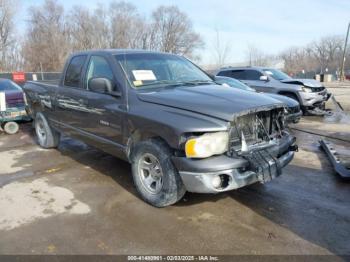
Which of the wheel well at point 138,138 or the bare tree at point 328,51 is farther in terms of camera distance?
the bare tree at point 328,51

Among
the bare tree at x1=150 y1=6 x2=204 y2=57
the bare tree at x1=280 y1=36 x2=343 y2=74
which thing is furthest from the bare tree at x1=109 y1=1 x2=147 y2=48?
the bare tree at x1=280 y1=36 x2=343 y2=74

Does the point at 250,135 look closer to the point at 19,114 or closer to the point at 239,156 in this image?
the point at 239,156

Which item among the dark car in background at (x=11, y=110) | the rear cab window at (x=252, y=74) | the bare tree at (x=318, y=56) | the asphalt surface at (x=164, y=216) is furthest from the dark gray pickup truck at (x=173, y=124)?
the bare tree at (x=318, y=56)

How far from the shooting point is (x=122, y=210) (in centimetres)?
407

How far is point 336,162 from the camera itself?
18.1ft

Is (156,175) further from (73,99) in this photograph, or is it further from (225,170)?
(73,99)

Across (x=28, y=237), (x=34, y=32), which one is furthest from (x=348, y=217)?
(x=34, y=32)

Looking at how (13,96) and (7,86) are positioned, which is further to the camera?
(7,86)

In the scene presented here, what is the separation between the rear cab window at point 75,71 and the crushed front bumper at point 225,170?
8.78ft

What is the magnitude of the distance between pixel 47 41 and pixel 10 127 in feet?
181

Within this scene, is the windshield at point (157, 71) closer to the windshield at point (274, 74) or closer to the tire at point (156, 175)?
the tire at point (156, 175)

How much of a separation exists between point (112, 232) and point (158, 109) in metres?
1.48

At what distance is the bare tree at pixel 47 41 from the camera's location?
56.8 meters

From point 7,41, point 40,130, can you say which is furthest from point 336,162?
point 7,41
